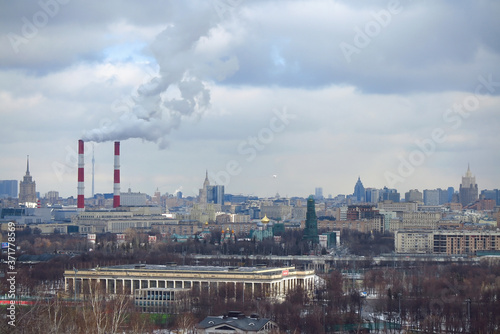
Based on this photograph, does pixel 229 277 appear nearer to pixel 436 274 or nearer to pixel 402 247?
pixel 436 274

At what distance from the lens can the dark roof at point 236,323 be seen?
36.8 meters

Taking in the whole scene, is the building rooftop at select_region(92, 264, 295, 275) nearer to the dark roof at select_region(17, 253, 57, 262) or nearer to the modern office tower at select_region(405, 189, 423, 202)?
the dark roof at select_region(17, 253, 57, 262)

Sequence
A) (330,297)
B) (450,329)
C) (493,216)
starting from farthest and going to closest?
(493,216) → (330,297) → (450,329)

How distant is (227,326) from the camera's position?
36938mm

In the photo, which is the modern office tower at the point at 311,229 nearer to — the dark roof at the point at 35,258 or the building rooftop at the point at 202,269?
the dark roof at the point at 35,258

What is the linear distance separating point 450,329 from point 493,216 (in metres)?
106

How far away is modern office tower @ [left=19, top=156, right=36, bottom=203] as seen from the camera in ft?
577

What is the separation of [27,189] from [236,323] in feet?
479

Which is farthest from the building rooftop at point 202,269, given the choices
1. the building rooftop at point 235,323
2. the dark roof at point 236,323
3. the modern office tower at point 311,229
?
the modern office tower at point 311,229

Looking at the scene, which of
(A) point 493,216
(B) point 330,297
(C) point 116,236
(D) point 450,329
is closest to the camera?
(D) point 450,329

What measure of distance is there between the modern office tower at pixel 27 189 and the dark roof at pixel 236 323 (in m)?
140

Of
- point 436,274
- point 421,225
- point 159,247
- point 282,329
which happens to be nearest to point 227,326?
point 282,329

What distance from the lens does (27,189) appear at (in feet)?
586

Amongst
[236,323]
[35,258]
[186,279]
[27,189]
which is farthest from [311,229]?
[27,189]
